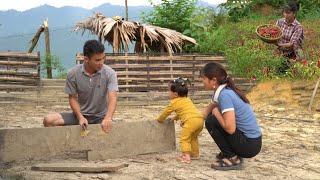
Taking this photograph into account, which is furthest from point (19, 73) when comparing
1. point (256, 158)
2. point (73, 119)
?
point (256, 158)

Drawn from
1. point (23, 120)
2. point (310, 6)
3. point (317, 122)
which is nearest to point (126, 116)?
point (23, 120)

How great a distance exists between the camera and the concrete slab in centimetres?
538

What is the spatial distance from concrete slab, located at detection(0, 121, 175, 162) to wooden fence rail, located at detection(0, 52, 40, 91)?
544cm

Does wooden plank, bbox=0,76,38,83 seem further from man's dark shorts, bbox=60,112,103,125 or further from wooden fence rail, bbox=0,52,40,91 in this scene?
man's dark shorts, bbox=60,112,103,125

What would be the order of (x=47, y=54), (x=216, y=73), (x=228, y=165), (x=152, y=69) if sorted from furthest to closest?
(x=47, y=54), (x=152, y=69), (x=228, y=165), (x=216, y=73)

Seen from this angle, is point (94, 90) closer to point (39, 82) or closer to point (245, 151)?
point (245, 151)

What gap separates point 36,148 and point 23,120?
3.50 meters

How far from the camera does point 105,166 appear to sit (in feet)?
16.6

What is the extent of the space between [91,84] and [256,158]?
6.67 feet

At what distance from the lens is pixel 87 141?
555cm

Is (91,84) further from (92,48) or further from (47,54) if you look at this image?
(47,54)

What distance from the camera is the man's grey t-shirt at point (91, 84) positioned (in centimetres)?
548

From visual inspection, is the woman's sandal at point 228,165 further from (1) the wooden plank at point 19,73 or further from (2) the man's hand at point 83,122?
(1) the wooden plank at point 19,73

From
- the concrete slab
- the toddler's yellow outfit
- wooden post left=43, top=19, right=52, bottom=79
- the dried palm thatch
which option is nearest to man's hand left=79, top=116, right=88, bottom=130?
the concrete slab
